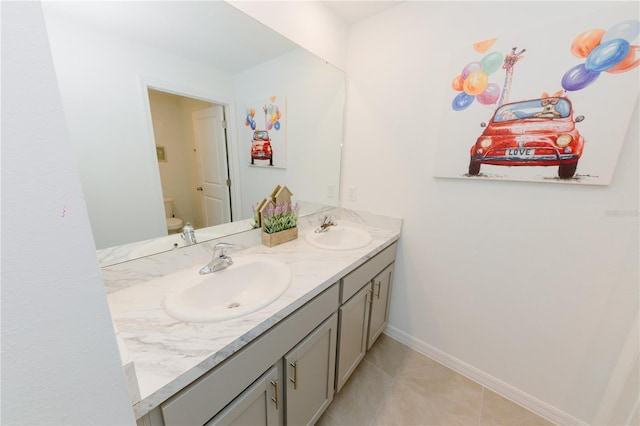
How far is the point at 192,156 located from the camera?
1054mm

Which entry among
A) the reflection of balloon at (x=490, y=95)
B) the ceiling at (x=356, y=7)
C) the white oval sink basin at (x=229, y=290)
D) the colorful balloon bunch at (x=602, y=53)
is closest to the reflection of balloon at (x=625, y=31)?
the colorful balloon bunch at (x=602, y=53)

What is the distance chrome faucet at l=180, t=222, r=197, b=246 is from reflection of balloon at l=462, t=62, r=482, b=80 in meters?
1.58

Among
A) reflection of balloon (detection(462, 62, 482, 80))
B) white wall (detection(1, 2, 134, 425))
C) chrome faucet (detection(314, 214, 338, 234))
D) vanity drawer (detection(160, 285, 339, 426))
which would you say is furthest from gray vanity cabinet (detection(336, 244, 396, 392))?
reflection of balloon (detection(462, 62, 482, 80))

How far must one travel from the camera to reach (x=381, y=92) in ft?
4.99

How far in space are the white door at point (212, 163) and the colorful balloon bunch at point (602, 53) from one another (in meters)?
1.59

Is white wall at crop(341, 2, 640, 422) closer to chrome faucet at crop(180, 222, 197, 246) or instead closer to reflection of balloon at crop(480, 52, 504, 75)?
reflection of balloon at crop(480, 52, 504, 75)

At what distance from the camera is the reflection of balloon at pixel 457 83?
1240 millimetres

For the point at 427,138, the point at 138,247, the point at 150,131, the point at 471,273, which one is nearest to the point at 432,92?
the point at 427,138

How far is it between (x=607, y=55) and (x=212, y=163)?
1.75 meters

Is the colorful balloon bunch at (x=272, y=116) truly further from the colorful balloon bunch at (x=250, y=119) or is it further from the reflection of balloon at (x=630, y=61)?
the reflection of balloon at (x=630, y=61)

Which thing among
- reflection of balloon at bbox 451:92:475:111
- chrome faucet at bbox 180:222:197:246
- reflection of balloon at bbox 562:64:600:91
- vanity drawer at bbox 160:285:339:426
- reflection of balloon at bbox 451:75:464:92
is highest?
reflection of balloon at bbox 451:75:464:92

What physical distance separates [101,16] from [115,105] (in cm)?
28

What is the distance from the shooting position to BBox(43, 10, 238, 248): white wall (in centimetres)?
73

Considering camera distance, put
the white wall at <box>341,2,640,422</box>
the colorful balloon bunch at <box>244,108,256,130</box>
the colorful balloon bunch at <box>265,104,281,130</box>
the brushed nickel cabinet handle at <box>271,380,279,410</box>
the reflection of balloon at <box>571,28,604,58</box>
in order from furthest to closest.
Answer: the colorful balloon bunch at <box>265,104,281,130</box>
the colorful balloon bunch at <box>244,108,256,130</box>
the white wall at <box>341,2,640,422</box>
the reflection of balloon at <box>571,28,604,58</box>
the brushed nickel cabinet handle at <box>271,380,279,410</box>
